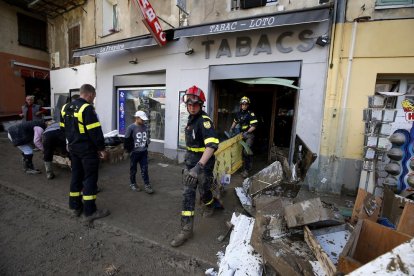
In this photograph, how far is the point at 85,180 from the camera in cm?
347

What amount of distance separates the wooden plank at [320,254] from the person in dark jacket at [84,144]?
9.79 feet

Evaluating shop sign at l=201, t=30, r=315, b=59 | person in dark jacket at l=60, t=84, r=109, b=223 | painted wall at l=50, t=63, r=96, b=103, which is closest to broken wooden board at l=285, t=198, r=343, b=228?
person in dark jacket at l=60, t=84, r=109, b=223

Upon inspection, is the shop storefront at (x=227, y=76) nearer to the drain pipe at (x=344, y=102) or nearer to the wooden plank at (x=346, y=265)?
the drain pipe at (x=344, y=102)

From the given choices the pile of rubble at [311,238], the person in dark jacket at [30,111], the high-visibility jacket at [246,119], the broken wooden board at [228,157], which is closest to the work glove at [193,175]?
the pile of rubble at [311,238]

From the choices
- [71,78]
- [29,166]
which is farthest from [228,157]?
[71,78]

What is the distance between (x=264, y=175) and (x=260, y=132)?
4611mm

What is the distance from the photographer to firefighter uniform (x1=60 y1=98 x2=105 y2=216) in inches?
133

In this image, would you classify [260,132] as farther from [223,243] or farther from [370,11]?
[223,243]

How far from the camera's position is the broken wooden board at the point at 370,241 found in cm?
201

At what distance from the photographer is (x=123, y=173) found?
5.91m

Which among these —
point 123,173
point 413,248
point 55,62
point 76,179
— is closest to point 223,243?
point 413,248

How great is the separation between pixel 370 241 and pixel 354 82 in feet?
12.3

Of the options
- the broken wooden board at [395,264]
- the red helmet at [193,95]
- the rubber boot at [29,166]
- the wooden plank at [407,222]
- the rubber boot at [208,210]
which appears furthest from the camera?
the rubber boot at [29,166]

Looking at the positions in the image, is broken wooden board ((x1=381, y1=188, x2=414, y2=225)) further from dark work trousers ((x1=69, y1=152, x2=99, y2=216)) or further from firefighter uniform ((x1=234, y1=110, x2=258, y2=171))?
dark work trousers ((x1=69, y1=152, x2=99, y2=216))
